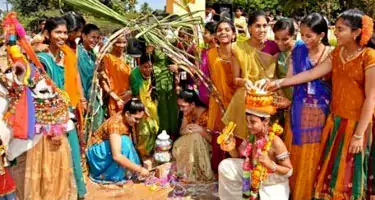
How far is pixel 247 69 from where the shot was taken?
12.4 feet

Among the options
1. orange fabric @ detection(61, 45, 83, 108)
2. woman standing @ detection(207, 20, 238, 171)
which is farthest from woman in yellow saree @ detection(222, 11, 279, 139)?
orange fabric @ detection(61, 45, 83, 108)

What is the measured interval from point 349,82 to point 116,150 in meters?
2.07

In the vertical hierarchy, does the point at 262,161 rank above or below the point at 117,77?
below

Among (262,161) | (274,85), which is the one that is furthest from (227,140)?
(274,85)

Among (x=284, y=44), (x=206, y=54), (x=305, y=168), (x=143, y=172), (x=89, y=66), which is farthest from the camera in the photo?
(x=89, y=66)

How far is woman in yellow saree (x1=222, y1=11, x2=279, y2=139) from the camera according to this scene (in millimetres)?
3753

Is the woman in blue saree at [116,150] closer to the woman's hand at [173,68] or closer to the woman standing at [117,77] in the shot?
the woman standing at [117,77]

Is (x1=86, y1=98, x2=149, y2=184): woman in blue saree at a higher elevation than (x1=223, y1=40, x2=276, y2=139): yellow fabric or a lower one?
lower

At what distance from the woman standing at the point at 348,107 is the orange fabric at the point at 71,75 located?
1.59 meters

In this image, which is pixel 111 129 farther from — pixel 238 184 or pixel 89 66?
pixel 238 184

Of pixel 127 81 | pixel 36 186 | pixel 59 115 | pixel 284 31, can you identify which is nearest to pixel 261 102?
pixel 284 31

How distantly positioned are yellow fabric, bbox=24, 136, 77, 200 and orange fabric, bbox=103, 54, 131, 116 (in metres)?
1.38

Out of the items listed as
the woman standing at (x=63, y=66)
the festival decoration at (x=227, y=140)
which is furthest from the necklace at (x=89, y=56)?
the festival decoration at (x=227, y=140)

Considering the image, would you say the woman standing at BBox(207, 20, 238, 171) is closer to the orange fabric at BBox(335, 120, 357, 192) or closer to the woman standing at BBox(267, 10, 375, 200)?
the woman standing at BBox(267, 10, 375, 200)
